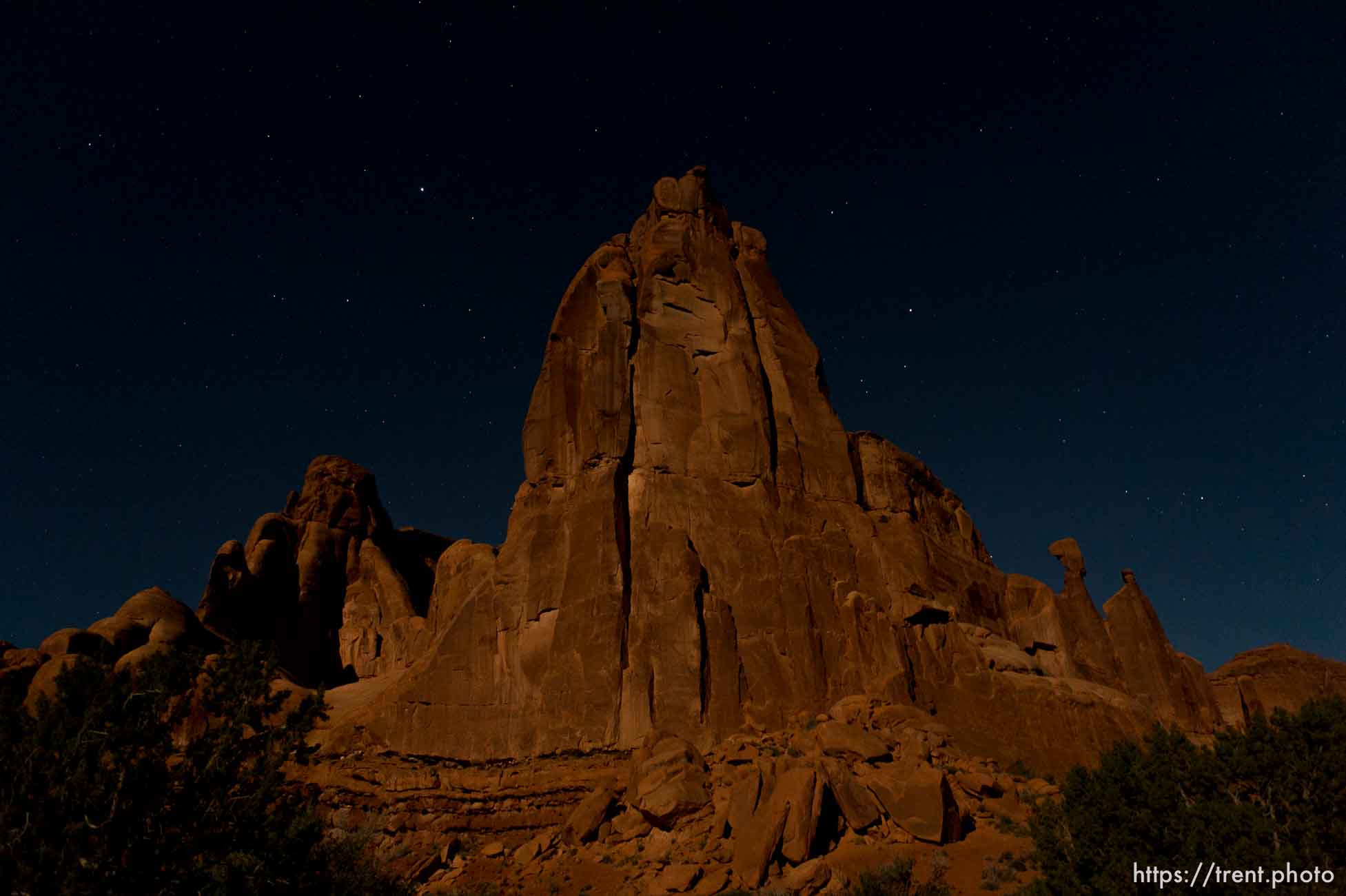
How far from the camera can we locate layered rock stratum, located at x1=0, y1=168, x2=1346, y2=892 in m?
29.2

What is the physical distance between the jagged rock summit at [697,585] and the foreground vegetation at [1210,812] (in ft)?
26.4

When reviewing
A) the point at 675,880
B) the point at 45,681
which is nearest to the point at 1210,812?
the point at 675,880

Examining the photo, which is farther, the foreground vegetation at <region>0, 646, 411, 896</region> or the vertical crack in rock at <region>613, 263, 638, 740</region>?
the vertical crack in rock at <region>613, 263, 638, 740</region>

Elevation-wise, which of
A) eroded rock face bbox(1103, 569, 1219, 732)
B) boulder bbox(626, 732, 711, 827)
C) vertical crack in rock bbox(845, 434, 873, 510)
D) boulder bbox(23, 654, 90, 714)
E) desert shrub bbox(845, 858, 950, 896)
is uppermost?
vertical crack in rock bbox(845, 434, 873, 510)

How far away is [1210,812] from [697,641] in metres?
19.0

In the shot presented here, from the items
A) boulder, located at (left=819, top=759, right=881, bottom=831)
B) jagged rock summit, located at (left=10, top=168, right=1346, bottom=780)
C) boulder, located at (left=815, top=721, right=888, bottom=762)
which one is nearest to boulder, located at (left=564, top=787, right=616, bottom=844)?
jagged rock summit, located at (left=10, top=168, right=1346, bottom=780)

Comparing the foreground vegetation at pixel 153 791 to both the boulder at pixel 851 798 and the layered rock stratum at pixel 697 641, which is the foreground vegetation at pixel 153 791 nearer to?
the layered rock stratum at pixel 697 641

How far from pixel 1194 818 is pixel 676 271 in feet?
107

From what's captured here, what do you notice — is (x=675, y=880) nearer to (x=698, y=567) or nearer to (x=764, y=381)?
(x=698, y=567)

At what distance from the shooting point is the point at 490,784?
32.8 meters

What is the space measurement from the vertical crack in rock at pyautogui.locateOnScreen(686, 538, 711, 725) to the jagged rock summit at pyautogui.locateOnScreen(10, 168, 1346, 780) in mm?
91

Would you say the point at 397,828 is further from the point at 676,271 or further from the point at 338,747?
the point at 676,271

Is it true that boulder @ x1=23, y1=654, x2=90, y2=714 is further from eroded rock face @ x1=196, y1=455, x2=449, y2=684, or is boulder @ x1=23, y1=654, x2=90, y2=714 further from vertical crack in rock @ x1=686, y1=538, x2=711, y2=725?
vertical crack in rock @ x1=686, y1=538, x2=711, y2=725

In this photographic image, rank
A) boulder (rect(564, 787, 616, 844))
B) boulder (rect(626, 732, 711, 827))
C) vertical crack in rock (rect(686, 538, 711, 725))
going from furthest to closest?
vertical crack in rock (rect(686, 538, 711, 725)) → boulder (rect(564, 787, 616, 844)) → boulder (rect(626, 732, 711, 827))
